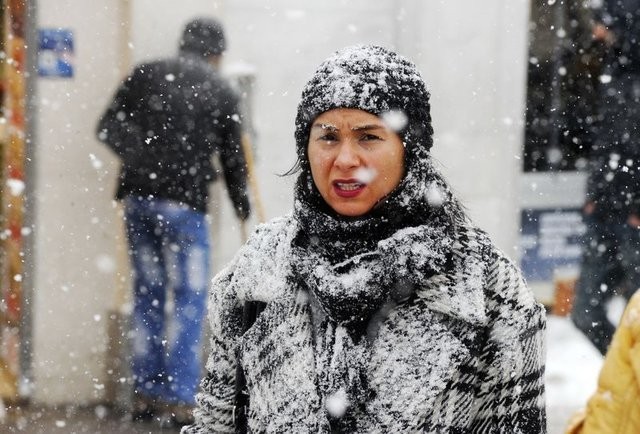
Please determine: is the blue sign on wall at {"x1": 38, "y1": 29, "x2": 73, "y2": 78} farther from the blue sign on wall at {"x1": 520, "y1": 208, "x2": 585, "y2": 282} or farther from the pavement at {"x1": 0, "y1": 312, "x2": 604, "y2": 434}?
the blue sign on wall at {"x1": 520, "y1": 208, "x2": 585, "y2": 282}

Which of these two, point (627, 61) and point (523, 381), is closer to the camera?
point (523, 381)

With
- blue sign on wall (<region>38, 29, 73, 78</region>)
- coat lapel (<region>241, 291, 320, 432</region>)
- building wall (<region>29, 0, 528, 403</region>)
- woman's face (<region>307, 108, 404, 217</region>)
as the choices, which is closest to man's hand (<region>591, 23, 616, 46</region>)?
building wall (<region>29, 0, 528, 403</region>)

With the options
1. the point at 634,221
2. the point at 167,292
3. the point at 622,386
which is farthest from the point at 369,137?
the point at 634,221

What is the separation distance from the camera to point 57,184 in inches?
203

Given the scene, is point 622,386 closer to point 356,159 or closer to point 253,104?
point 356,159

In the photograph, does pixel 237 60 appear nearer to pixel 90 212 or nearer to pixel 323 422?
pixel 90 212

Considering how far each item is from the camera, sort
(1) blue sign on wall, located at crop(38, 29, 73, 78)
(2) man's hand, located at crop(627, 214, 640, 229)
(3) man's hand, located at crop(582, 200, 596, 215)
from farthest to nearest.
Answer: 1. (3) man's hand, located at crop(582, 200, 596, 215)
2. (2) man's hand, located at crop(627, 214, 640, 229)
3. (1) blue sign on wall, located at crop(38, 29, 73, 78)

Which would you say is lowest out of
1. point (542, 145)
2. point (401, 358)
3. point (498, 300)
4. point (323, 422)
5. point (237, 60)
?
point (323, 422)

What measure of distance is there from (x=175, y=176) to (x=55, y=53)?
1.02m

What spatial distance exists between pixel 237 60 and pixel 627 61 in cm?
250

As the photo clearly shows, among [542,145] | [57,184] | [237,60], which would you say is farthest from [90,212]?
[542,145]

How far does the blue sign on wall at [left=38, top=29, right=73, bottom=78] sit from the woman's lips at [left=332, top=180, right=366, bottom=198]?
136 inches

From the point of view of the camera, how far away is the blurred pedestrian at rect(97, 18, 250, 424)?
5070mm

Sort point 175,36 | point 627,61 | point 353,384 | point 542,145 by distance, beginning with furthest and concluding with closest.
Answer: point 542,145, point 627,61, point 175,36, point 353,384
